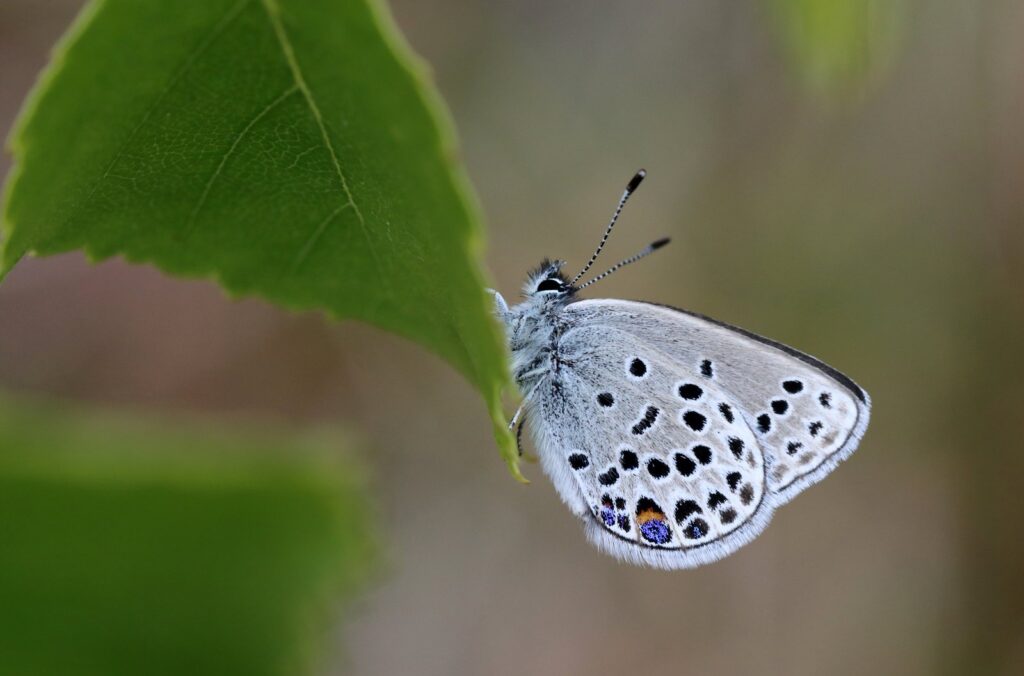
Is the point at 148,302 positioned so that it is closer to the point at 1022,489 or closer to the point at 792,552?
the point at 792,552

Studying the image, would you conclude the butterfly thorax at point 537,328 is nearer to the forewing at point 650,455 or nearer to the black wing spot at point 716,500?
the forewing at point 650,455

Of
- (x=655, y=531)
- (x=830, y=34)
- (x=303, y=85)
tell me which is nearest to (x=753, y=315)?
(x=655, y=531)

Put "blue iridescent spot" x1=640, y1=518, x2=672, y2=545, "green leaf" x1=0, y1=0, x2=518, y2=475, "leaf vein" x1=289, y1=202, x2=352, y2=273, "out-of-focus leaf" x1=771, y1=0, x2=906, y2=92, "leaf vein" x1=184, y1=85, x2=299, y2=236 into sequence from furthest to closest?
"blue iridescent spot" x1=640, y1=518, x2=672, y2=545
"out-of-focus leaf" x1=771, y1=0, x2=906, y2=92
"leaf vein" x1=289, y1=202, x2=352, y2=273
"leaf vein" x1=184, y1=85, x2=299, y2=236
"green leaf" x1=0, y1=0, x2=518, y2=475

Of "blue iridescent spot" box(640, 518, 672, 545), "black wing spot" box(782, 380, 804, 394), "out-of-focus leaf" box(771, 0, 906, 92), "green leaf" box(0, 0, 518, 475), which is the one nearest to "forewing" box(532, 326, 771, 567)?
"blue iridescent spot" box(640, 518, 672, 545)

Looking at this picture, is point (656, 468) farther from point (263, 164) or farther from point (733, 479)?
point (263, 164)

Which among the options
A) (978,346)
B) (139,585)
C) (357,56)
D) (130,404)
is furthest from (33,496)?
(978,346)

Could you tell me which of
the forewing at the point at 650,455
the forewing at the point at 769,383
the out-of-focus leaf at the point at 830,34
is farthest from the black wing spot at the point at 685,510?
the out-of-focus leaf at the point at 830,34

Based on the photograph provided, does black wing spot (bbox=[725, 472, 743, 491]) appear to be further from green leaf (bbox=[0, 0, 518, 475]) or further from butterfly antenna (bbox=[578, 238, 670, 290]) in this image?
green leaf (bbox=[0, 0, 518, 475])
